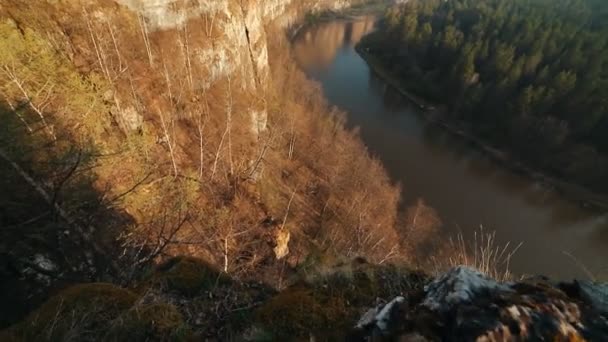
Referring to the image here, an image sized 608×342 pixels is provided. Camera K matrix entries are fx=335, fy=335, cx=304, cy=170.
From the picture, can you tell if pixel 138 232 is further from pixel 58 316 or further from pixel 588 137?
pixel 588 137

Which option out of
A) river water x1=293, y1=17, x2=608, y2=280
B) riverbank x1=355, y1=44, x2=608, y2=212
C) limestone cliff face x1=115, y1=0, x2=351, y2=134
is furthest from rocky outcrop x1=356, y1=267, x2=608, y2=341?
riverbank x1=355, y1=44, x2=608, y2=212

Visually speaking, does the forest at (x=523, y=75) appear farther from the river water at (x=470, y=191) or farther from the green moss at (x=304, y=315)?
the green moss at (x=304, y=315)

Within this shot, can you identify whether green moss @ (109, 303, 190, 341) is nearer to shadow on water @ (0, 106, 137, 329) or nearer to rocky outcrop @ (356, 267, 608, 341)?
rocky outcrop @ (356, 267, 608, 341)

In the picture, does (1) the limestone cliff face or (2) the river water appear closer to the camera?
(1) the limestone cliff face

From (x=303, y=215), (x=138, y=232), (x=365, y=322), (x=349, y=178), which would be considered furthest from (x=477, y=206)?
(x=365, y=322)

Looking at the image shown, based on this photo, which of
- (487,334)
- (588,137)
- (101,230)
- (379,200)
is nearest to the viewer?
(487,334)

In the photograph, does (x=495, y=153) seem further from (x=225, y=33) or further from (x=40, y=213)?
(x=40, y=213)
